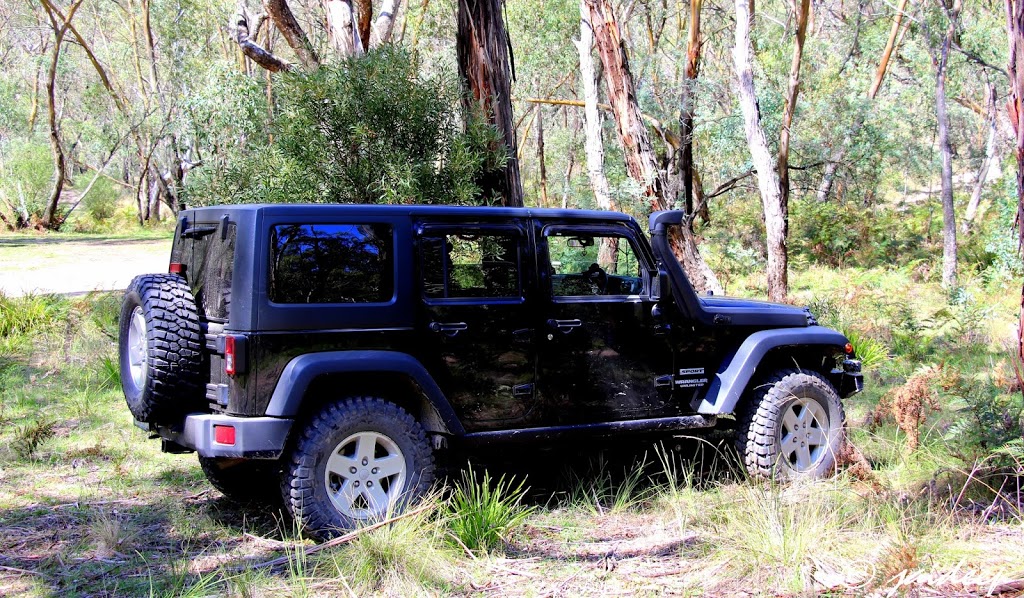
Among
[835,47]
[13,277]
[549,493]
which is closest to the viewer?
[549,493]

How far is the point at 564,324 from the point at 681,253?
8497 mm

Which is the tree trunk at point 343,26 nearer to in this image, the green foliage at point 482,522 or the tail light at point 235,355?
the tail light at point 235,355

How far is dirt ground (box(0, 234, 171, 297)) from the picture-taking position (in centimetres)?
1498

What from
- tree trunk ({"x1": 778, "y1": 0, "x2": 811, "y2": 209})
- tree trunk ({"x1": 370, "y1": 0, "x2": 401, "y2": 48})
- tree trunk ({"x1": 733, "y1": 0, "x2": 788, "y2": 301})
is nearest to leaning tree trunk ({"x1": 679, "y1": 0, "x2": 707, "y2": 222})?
tree trunk ({"x1": 778, "y1": 0, "x2": 811, "y2": 209})

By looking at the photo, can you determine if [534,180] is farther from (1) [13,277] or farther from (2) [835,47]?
(1) [13,277]

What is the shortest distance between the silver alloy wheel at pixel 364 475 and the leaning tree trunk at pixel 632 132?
9006mm

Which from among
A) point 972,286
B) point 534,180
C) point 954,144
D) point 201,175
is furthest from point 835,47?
point 201,175

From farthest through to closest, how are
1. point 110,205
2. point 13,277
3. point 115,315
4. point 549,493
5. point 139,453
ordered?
point 110,205 → point 13,277 → point 115,315 → point 139,453 → point 549,493

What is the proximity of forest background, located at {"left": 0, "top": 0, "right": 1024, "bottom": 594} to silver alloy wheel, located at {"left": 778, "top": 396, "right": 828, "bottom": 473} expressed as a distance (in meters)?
0.38

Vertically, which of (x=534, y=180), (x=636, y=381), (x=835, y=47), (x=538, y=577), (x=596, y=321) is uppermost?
(x=835, y=47)

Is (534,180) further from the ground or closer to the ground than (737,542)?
further from the ground

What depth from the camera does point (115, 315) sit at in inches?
454

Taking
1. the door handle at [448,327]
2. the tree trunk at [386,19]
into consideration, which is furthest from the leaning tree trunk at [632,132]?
the door handle at [448,327]

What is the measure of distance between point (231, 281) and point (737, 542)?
114 inches
